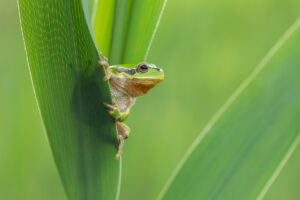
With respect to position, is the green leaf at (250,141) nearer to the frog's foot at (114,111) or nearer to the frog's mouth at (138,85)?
the frog's foot at (114,111)

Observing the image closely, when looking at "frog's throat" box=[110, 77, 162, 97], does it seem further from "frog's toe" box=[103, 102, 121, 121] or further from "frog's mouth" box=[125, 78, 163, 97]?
"frog's toe" box=[103, 102, 121, 121]

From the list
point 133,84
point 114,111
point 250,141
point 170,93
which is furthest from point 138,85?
point 170,93

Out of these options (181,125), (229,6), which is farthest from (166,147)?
(229,6)

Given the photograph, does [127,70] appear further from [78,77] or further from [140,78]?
[78,77]

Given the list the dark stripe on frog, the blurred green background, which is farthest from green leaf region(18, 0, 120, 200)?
the blurred green background

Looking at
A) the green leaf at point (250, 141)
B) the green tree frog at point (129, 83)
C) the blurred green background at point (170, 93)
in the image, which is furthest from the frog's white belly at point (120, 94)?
the blurred green background at point (170, 93)

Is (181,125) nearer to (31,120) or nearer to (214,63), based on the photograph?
(214,63)
